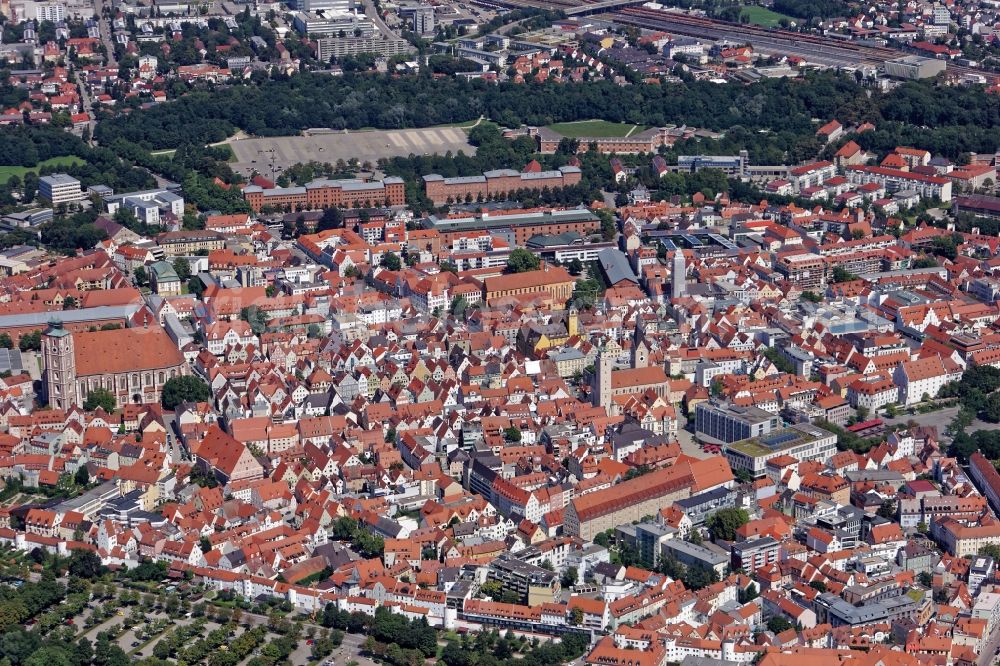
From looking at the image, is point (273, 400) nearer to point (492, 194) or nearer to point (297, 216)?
point (297, 216)

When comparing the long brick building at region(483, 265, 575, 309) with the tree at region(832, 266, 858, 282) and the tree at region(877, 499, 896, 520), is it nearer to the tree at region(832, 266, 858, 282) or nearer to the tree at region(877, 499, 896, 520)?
the tree at region(832, 266, 858, 282)

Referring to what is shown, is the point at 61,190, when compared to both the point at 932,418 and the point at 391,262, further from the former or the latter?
the point at 932,418

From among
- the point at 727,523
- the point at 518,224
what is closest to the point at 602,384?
the point at 727,523

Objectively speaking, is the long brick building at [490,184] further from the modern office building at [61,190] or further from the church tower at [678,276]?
the church tower at [678,276]

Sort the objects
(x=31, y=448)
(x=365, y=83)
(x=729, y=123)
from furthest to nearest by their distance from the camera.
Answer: (x=365, y=83) < (x=729, y=123) < (x=31, y=448)

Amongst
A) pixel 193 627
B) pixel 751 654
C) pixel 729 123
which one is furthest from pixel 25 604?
pixel 729 123
